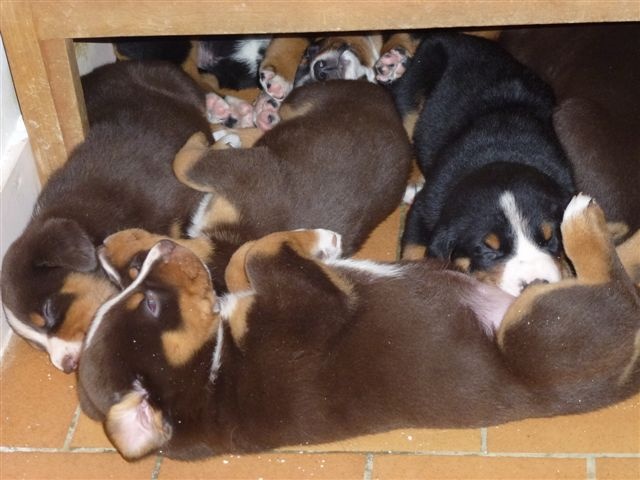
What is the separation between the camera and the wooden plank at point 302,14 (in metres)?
3.87

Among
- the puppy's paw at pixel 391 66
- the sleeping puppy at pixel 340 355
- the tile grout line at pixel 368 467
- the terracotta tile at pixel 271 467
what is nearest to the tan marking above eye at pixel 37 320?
the sleeping puppy at pixel 340 355

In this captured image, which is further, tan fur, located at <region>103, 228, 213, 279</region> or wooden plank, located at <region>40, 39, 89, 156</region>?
wooden plank, located at <region>40, 39, 89, 156</region>

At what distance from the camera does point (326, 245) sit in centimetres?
403

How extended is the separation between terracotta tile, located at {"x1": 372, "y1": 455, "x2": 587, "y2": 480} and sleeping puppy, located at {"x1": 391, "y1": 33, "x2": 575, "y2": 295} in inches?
24.2

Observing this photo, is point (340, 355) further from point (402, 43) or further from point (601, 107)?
point (402, 43)

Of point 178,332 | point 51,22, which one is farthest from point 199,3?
point 178,332

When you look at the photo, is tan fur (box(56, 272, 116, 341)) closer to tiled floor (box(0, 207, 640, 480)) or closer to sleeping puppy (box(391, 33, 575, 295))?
tiled floor (box(0, 207, 640, 480))

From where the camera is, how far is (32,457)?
13.3 feet

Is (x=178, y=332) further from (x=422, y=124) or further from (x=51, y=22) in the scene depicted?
(x=422, y=124)

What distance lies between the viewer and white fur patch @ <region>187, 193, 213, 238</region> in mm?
4340

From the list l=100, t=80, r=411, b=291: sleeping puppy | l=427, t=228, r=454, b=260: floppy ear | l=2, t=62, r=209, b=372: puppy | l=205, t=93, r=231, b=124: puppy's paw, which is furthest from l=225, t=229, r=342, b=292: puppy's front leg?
l=205, t=93, r=231, b=124: puppy's paw

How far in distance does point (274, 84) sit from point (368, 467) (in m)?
1.90

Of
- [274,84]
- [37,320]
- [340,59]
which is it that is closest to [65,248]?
[37,320]

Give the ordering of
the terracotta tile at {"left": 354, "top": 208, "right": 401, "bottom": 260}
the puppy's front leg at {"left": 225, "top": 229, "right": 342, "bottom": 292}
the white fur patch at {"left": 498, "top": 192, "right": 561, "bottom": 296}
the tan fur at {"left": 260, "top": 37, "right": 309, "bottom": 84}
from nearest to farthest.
Result: 1. the puppy's front leg at {"left": 225, "top": 229, "right": 342, "bottom": 292}
2. the white fur patch at {"left": 498, "top": 192, "right": 561, "bottom": 296}
3. the terracotta tile at {"left": 354, "top": 208, "right": 401, "bottom": 260}
4. the tan fur at {"left": 260, "top": 37, "right": 309, "bottom": 84}
